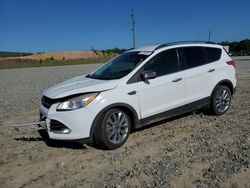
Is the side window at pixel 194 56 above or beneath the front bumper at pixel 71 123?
above

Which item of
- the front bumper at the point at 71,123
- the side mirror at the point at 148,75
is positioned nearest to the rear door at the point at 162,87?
the side mirror at the point at 148,75

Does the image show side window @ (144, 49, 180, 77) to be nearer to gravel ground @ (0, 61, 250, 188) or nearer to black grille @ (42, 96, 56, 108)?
gravel ground @ (0, 61, 250, 188)

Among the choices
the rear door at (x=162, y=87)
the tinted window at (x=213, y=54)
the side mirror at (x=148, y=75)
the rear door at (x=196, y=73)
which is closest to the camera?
the side mirror at (x=148, y=75)

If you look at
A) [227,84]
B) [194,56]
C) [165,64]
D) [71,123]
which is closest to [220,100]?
[227,84]

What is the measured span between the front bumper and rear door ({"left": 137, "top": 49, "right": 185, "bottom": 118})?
1.08 meters

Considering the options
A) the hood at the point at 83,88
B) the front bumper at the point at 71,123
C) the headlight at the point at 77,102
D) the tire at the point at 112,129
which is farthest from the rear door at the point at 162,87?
the front bumper at the point at 71,123

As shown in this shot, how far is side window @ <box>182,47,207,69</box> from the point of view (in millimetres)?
5762

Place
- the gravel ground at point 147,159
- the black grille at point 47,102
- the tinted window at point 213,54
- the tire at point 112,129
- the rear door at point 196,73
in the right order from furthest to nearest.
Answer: the tinted window at point 213,54
the rear door at point 196,73
the black grille at point 47,102
the tire at point 112,129
the gravel ground at point 147,159

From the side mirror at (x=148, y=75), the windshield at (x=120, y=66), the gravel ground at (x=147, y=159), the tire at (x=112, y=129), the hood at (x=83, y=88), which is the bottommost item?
the gravel ground at (x=147, y=159)

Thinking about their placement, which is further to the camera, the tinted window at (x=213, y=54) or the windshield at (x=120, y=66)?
the tinted window at (x=213, y=54)

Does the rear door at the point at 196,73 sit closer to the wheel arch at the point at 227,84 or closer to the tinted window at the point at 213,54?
the tinted window at the point at 213,54

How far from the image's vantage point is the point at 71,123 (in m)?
4.42

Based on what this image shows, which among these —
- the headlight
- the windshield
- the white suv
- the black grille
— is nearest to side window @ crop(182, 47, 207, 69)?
the white suv

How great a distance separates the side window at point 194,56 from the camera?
5762 millimetres
